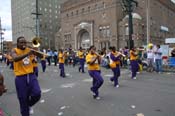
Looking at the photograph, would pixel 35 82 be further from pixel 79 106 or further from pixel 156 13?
pixel 156 13

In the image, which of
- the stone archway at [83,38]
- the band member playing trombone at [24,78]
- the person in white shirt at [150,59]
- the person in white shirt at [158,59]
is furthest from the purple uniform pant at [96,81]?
the stone archway at [83,38]

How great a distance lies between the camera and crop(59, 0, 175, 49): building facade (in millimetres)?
65000

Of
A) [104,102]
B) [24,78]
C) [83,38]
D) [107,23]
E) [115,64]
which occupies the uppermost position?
[107,23]

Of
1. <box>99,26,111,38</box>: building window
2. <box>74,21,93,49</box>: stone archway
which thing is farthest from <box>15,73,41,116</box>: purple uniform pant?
<box>74,21,93,49</box>: stone archway

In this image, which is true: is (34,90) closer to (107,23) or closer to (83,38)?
(107,23)

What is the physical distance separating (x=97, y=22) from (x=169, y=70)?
5200 centimetres

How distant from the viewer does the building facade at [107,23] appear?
213 feet

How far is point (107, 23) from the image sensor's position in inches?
2670

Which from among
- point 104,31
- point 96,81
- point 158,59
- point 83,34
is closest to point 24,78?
point 96,81

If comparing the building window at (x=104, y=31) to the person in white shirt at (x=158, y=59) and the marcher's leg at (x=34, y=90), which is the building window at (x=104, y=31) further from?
the marcher's leg at (x=34, y=90)

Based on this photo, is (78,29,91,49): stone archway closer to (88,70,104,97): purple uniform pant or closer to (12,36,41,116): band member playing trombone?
(88,70,104,97): purple uniform pant

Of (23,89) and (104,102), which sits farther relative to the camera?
(104,102)

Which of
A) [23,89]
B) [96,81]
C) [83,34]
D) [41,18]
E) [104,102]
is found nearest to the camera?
[23,89]

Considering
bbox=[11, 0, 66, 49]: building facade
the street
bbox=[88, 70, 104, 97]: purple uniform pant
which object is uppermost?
bbox=[11, 0, 66, 49]: building facade
